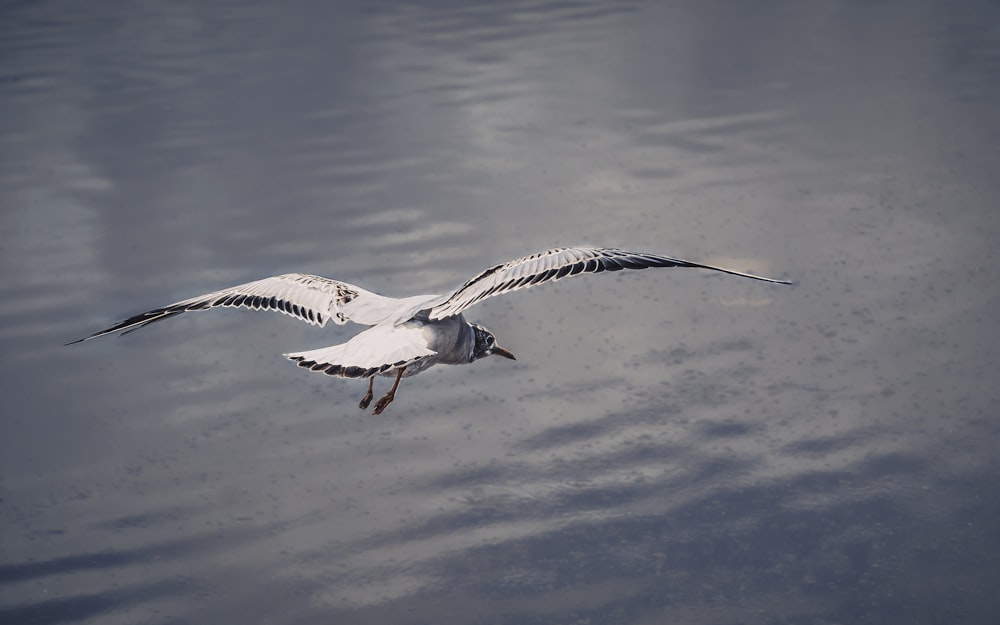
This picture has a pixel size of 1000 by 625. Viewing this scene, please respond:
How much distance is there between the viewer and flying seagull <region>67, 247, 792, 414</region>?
7445mm

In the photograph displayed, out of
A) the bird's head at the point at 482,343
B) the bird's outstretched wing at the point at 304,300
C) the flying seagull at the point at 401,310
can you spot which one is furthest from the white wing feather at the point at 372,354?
the bird's head at the point at 482,343

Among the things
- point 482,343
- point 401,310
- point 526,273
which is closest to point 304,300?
point 401,310

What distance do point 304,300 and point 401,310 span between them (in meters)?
1.05

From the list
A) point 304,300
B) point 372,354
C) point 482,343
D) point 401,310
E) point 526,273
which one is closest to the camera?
point 372,354

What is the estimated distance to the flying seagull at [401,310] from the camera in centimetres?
745

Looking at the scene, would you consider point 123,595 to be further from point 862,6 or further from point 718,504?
point 862,6

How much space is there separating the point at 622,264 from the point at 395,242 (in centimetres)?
837

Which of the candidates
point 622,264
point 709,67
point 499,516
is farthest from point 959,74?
point 622,264

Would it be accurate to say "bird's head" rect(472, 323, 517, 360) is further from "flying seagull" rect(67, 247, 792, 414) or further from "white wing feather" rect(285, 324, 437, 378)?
"white wing feather" rect(285, 324, 437, 378)

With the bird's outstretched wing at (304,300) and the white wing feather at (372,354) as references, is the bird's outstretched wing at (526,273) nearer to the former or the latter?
the white wing feather at (372,354)

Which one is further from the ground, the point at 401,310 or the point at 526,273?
the point at 526,273

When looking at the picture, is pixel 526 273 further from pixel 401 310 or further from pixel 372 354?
pixel 372 354

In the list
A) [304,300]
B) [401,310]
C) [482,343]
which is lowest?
[482,343]

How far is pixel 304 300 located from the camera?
8758mm
